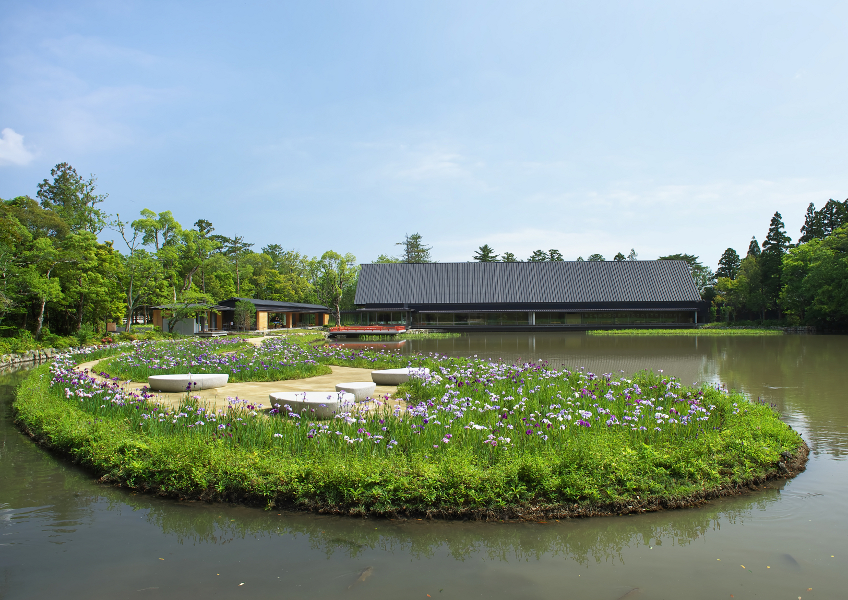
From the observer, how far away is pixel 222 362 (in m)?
12.3

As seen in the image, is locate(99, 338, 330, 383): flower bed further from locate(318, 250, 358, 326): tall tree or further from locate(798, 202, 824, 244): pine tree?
locate(798, 202, 824, 244): pine tree

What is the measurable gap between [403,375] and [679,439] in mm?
5648

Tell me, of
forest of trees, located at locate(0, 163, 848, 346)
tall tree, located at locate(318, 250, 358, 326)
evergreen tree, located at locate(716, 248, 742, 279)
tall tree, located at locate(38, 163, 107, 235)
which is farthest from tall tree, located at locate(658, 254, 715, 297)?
tall tree, located at locate(38, 163, 107, 235)

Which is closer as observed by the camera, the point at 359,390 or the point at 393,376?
the point at 359,390

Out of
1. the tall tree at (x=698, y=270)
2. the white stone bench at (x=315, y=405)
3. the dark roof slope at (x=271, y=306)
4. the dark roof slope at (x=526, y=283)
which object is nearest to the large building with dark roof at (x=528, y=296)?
the dark roof slope at (x=526, y=283)

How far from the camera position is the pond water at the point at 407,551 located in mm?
3797

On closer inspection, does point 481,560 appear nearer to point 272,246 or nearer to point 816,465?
point 816,465

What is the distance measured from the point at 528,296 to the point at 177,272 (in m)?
31.6

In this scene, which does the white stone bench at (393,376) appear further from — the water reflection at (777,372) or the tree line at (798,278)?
the tree line at (798,278)

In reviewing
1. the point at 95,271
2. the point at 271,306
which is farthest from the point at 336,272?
the point at 95,271

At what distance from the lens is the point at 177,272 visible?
147 feet

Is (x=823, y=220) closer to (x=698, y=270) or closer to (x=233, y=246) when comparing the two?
(x=698, y=270)

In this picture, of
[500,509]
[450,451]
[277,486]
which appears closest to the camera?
[500,509]

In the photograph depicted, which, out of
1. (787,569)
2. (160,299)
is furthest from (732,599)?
(160,299)
